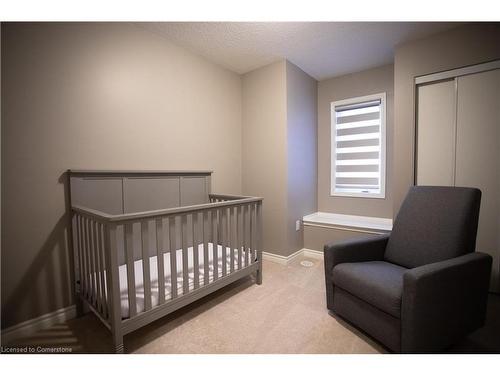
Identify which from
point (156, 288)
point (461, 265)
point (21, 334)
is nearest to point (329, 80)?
point (461, 265)

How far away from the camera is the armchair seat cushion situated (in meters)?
1.20

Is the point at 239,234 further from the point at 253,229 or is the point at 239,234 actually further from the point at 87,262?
the point at 87,262

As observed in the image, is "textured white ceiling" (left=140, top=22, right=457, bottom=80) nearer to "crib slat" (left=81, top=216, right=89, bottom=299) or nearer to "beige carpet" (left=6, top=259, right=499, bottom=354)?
"crib slat" (left=81, top=216, right=89, bottom=299)

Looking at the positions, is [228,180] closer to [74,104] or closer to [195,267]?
[195,267]

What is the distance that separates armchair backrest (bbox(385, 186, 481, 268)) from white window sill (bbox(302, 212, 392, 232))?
0.74 meters

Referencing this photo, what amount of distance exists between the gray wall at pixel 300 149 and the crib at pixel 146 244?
746 mm

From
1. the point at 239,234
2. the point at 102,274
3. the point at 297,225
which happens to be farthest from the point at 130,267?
the point at 297,225

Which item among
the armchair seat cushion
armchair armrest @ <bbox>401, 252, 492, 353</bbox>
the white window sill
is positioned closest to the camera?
armchair armrest @ <bbox>401, 252, 492, 353</bbox>

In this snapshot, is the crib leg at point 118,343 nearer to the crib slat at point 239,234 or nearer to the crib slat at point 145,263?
the crib slat at point 145,263

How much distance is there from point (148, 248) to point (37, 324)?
94 centimetres

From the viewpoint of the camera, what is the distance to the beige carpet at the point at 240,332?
1.30m

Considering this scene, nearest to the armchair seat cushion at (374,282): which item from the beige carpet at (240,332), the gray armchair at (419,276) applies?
the gray armchair at (419,276)

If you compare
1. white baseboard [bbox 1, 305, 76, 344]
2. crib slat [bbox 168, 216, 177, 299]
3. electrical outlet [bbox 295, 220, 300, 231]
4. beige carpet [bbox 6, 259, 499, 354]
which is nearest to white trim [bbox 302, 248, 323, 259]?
electrical outlet [bbox 295, 220, 300, 231]
